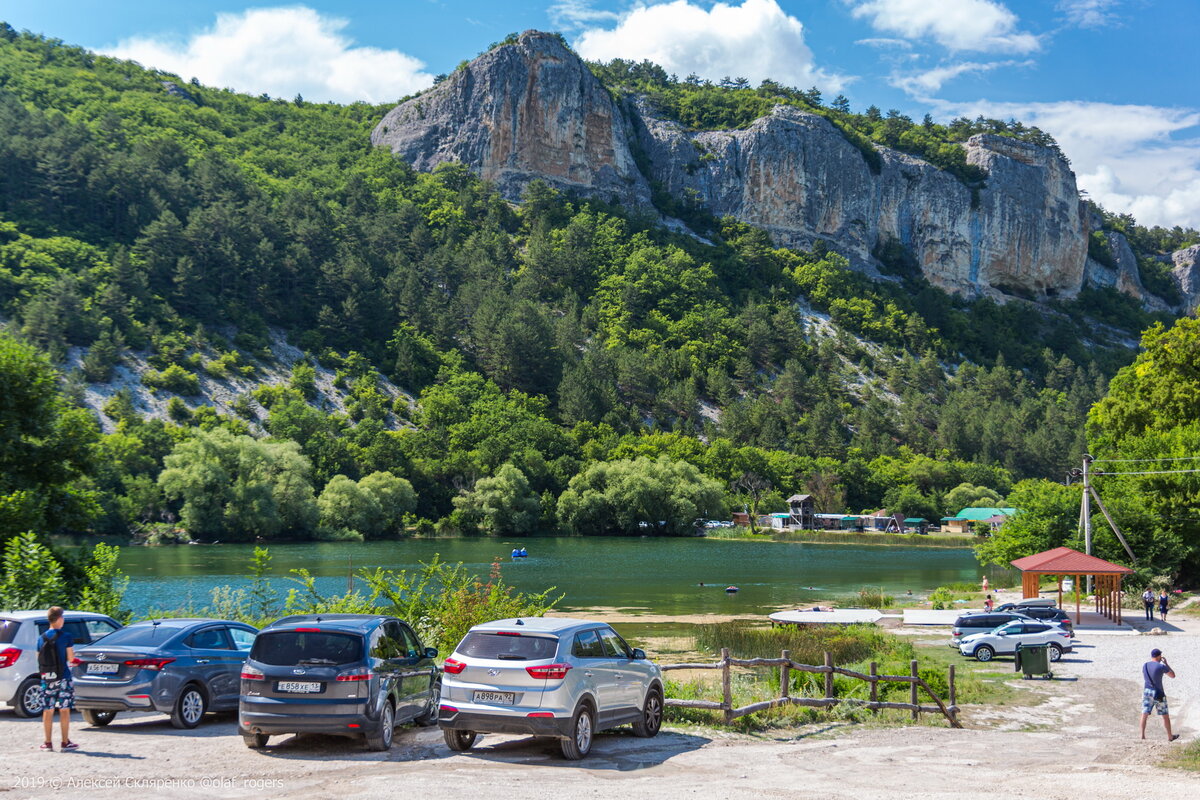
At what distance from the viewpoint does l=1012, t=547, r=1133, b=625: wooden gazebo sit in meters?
37.6

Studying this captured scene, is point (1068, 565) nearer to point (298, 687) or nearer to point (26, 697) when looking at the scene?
point (298, 687)

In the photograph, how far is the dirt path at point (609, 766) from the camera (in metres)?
11.0

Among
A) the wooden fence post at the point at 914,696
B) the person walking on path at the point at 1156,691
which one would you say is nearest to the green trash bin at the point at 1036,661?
the wooden fence post at the point at 914,696

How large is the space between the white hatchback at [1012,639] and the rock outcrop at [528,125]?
554ft

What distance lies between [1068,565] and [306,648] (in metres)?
33.6

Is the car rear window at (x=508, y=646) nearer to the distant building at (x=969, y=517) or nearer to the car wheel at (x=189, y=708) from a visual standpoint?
the car wheel at (x=189, y=708)

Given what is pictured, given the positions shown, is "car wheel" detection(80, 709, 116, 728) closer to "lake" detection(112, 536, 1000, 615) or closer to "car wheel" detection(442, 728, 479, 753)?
"car wheel" detection(442, 728, 479, 753)

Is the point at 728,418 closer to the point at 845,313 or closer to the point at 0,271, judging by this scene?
the point at 845,313

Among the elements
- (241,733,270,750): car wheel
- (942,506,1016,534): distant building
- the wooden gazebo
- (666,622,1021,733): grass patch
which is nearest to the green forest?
(942,506,1016,534): distant building

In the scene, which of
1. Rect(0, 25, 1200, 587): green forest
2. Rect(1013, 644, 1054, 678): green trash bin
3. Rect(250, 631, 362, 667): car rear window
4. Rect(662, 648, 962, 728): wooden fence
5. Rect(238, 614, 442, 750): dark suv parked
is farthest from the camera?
Rect(0, 25, 1200, 587): green forest

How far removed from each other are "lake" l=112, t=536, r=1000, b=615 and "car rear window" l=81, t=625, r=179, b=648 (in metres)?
22.3

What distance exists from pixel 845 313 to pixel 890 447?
43.5 metres

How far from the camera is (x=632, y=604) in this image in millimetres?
47812

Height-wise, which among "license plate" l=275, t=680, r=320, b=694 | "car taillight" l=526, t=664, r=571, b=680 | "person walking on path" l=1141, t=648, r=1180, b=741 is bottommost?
"person walking on path" l=1141, t=648, r=1180, b=741
